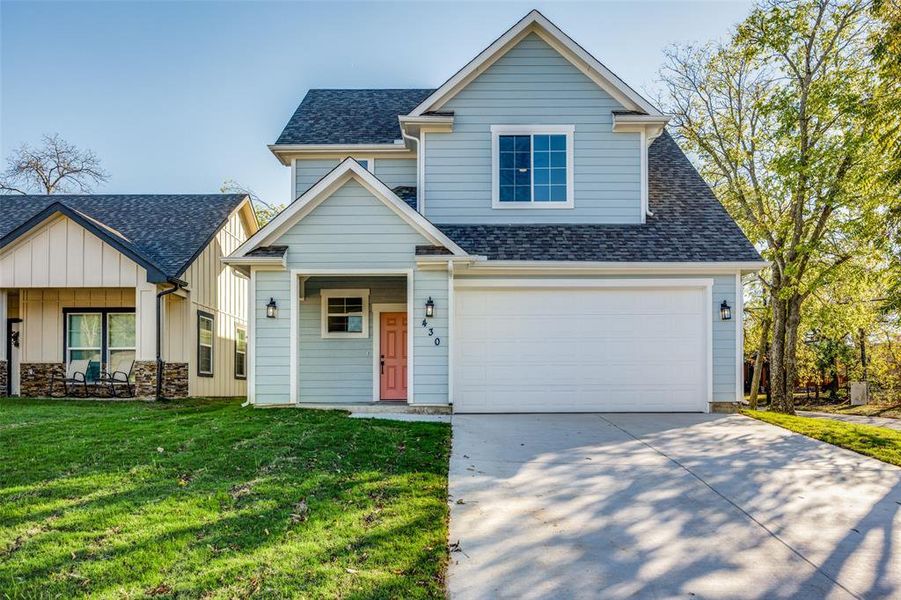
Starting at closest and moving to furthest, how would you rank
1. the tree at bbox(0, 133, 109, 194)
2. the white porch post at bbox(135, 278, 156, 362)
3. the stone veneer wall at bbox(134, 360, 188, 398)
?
1. the white porch post at bbox(135, 278, 156, 362)
2. the stone veneer wall at bbox(134, 360, 188, 398)
3. the tree at bbox(0, 133, 109, 194)

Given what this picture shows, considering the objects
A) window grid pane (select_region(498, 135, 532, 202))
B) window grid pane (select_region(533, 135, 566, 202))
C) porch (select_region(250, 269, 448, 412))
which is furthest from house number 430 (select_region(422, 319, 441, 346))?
window grid pane (select_region(533, 135, 566, 202))

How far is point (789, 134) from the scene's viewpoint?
14.8 m

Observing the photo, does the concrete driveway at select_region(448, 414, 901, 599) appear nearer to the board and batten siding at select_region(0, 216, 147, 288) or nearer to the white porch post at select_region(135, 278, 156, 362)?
the white porch post at select_region(135, 278, 156, 362)

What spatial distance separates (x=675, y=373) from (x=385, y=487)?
7.31 meters

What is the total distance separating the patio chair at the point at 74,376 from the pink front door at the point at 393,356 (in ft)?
23.1

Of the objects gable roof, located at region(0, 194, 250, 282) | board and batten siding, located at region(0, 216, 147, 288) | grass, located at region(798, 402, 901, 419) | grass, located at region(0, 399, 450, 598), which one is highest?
gable roof, located at region(0, 194, 250, 282)

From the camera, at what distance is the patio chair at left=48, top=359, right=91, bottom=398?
47.9 ft

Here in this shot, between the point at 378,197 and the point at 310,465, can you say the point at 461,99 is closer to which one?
the point at 378,197

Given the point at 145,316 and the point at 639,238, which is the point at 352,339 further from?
the point at 639,238

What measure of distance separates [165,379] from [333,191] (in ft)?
22.0

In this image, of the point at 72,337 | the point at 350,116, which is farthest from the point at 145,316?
the point at 350,116

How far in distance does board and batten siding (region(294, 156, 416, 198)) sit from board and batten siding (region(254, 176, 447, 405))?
3.18 meters

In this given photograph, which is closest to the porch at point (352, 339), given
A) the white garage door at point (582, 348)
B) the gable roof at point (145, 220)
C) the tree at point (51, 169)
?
the white garage door at point (582, 348)

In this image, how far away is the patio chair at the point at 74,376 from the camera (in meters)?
14.6
